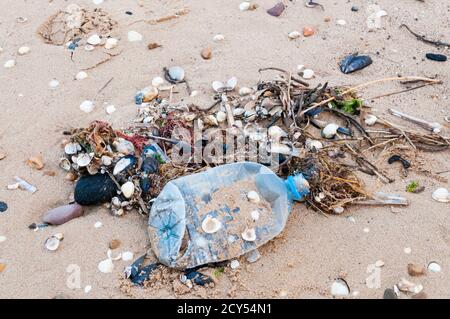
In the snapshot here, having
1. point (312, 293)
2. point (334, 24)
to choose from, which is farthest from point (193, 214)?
point (334, 24)

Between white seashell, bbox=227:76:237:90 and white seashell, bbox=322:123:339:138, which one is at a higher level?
white seashell, bbox=227:76:237:90

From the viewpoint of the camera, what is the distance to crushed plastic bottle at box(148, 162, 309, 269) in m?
2.40

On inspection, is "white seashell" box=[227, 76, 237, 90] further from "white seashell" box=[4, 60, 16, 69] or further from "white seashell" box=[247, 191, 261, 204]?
"white seashell" box=[4, 60, 16, 69]

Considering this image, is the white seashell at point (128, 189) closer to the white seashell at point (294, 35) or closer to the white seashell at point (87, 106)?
the white seashell at point (87, 106)

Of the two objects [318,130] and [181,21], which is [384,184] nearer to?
[318,130]

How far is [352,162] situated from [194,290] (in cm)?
117

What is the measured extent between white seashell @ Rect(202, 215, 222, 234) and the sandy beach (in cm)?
21

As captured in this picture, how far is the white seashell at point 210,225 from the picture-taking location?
244 cm

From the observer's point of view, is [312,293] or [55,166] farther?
[55,166]

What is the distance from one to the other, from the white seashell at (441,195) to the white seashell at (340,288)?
741 mm

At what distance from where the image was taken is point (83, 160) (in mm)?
2736

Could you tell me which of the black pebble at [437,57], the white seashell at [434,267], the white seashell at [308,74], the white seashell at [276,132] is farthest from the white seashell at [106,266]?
the black pebble at [437,57]

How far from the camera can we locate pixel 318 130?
304 cm

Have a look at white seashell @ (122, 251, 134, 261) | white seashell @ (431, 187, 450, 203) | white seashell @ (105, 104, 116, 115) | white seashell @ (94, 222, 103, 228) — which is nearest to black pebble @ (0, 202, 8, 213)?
white seashell @ (94, 222, 103, 228)
